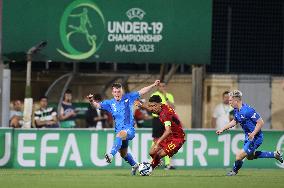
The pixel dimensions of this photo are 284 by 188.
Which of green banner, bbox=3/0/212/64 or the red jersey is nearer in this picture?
the red jersey

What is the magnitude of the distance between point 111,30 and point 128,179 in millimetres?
7497

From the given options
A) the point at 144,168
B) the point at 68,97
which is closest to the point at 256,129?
the point at 144,168

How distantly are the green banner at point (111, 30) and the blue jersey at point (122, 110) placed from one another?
4954mm

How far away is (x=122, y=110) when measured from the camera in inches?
850

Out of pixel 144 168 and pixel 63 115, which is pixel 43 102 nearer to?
pixel 63 115

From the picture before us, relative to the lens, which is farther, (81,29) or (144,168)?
(81,29)

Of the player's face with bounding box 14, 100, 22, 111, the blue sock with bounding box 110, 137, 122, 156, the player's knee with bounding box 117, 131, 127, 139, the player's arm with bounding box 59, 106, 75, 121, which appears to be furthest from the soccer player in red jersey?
the player's face with bounding box 14, 100, 22, 111

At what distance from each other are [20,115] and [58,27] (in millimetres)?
2479

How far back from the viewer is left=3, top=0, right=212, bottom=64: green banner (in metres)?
26.0

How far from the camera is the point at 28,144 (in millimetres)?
25062

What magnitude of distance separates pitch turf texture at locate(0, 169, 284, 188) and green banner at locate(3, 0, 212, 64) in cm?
396

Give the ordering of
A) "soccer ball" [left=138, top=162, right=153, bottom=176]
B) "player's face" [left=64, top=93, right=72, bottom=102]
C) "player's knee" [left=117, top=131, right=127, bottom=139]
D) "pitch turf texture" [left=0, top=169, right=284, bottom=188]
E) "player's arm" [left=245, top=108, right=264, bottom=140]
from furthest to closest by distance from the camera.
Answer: "player's face" [left=64, top=93, right=72, bottom=102] → "player's arm" [left=245, top=108, right=264, bottom=140] → "player's knee" [left=117, top=131, right=127, bottom=139] → "soccer ball" [left=138, top=162, right=153, bottom=176] → "pitch turf texture" [left=0, top=169, right=284, bottom=188]

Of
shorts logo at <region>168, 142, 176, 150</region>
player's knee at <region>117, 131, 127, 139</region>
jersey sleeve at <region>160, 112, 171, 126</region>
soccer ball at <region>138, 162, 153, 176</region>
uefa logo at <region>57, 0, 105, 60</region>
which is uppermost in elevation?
uefa logo at <region>57, 0, 105, 60</region>

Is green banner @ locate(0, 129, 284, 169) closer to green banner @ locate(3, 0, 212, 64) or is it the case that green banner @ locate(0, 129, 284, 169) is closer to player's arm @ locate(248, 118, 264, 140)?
green banner @ locate(3, 0, 212, 64)
